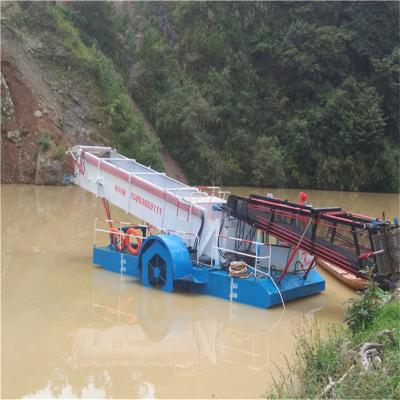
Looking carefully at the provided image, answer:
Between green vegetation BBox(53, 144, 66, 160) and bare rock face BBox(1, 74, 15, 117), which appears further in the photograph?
bare rock face BBox(1, 74, 15, 117)

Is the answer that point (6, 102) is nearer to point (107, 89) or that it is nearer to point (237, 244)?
point (107, 89)

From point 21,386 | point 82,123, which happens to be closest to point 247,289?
point 21,386

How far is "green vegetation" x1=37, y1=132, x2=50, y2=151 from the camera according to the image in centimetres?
2839

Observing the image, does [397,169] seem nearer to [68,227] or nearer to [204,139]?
[204,139]

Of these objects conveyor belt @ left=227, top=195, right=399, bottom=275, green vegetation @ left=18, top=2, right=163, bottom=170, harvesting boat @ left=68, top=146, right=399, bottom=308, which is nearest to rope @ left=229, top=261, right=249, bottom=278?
harvesting boat @ left=68, top=146, right=399, bottom=308

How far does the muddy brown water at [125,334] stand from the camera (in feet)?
21.8

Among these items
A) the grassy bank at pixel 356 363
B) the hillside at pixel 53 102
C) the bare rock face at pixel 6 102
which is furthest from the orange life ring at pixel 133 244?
the bare rock face at pixel 6 102

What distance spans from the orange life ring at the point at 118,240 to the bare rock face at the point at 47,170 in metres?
16.6

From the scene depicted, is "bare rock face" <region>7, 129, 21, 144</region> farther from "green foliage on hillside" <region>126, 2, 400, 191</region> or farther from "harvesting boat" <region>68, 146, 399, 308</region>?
"harvesting boat" <region>68, 146, 399, 308</region>

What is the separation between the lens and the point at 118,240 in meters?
12.4

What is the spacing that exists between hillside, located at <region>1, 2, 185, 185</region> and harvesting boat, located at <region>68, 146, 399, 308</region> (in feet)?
56.9

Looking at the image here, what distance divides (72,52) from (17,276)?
23.5 metres

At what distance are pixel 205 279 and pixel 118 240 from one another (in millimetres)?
2700

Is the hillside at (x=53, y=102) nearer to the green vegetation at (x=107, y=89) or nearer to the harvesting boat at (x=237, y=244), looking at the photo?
the green vegetation at (x=107, y=89)
